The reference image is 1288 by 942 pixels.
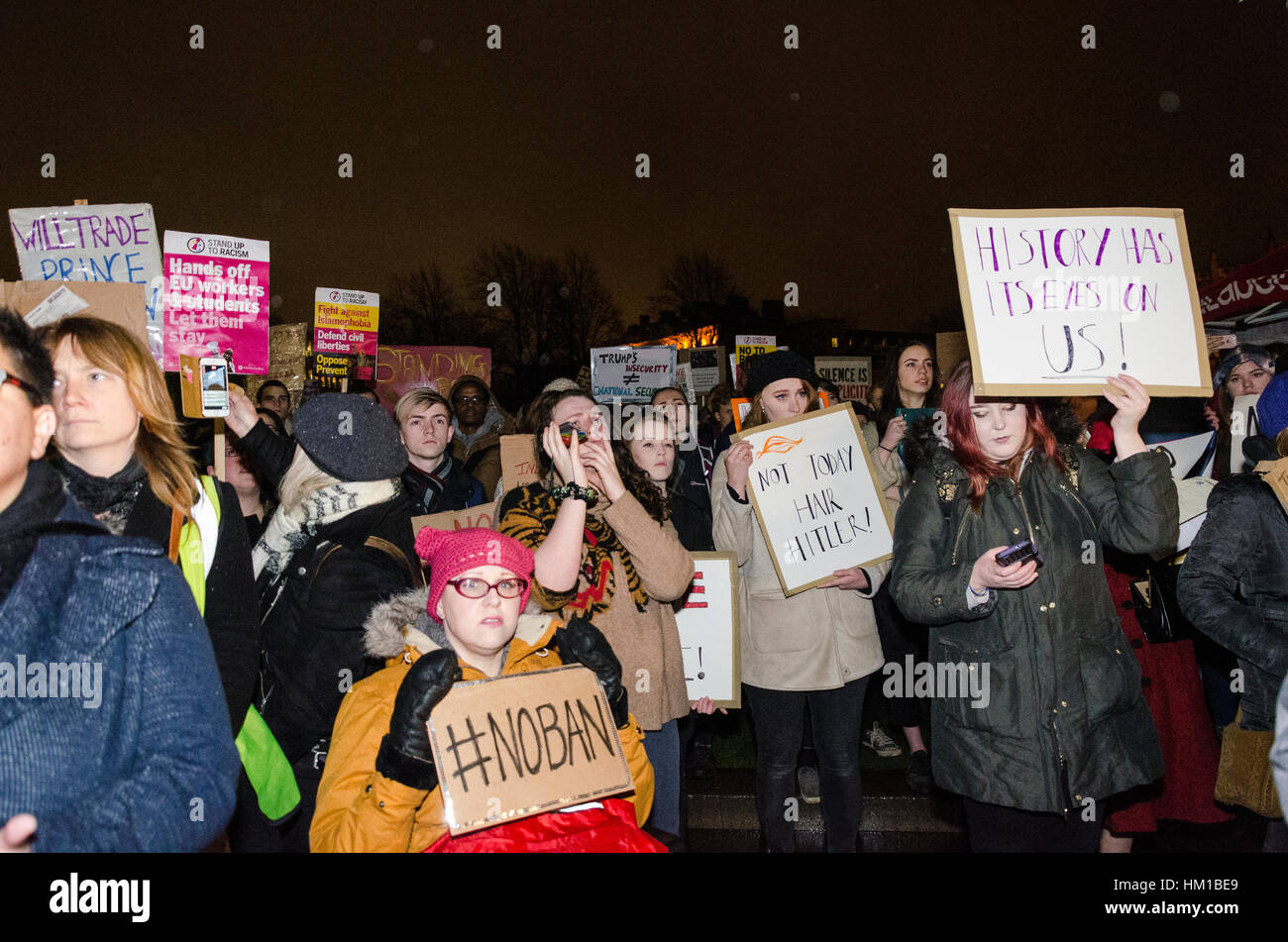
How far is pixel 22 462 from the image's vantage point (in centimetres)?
149

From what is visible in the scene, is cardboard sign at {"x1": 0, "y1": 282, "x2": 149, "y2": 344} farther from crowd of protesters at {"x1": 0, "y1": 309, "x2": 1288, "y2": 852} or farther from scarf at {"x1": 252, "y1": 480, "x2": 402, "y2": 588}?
scarf at {"x1": 252, "y1": 480, "x2": 402, "y2": 588}

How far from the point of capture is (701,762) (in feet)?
19.3

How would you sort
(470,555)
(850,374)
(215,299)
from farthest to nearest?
(850,374), (215,299), (470,555)

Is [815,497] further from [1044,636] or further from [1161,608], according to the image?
[1161,608]

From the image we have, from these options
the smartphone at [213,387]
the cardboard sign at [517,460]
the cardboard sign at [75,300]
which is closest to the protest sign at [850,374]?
the cardboard sign at [517,460]

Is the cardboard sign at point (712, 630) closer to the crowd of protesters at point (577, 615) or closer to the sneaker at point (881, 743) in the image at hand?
the crowd of protesters at point (577, 615)

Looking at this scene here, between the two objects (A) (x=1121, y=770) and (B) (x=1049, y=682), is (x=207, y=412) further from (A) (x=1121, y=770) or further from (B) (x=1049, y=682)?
(A) (x=1121, y=770)

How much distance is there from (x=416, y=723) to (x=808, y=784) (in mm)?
4047

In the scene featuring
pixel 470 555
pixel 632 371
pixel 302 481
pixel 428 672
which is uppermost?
pixel 632 371

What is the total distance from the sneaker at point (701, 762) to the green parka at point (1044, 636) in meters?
2.89

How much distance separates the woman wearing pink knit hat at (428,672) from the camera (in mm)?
2271

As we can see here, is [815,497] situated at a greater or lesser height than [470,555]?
greater

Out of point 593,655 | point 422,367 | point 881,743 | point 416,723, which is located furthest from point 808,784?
point 422,367
